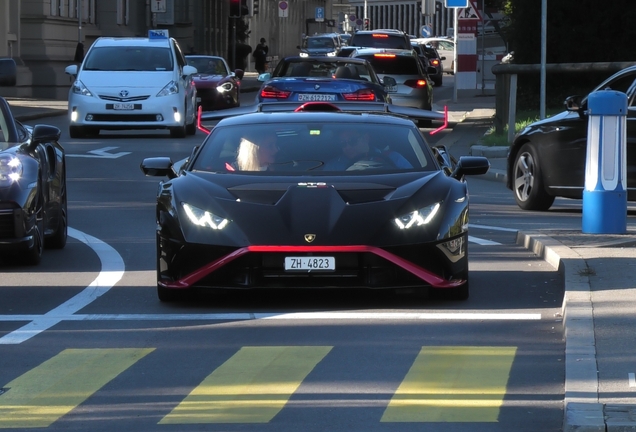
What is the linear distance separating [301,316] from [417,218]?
901 mm

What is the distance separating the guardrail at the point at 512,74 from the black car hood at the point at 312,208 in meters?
14.6

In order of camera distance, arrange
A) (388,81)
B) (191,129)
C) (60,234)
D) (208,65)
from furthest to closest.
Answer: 1. (208,65)
2. (388,81)
3. (191,129)
4. (60,234)

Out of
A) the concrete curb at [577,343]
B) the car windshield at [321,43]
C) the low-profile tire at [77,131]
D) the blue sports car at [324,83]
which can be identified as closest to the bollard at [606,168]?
the concrete curb at [577,343]

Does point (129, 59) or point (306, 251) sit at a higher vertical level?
point (129, 59)

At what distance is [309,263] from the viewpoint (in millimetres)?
9289

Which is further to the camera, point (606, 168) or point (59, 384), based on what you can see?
point (606, 168)

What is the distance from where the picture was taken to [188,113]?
28.6 m

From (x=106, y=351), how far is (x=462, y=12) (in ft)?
104

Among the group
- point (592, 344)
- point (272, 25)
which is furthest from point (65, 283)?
point (272, 25)

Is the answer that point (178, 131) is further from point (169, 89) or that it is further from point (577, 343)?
point (577, 343)

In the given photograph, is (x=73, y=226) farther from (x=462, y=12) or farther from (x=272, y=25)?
(x=272, y=25)

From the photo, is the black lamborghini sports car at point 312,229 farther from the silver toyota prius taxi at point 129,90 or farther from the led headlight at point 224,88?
the led headlight at point 224,88

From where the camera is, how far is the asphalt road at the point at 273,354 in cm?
659

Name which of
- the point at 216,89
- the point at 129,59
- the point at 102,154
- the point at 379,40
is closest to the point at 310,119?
the point at 102,154
